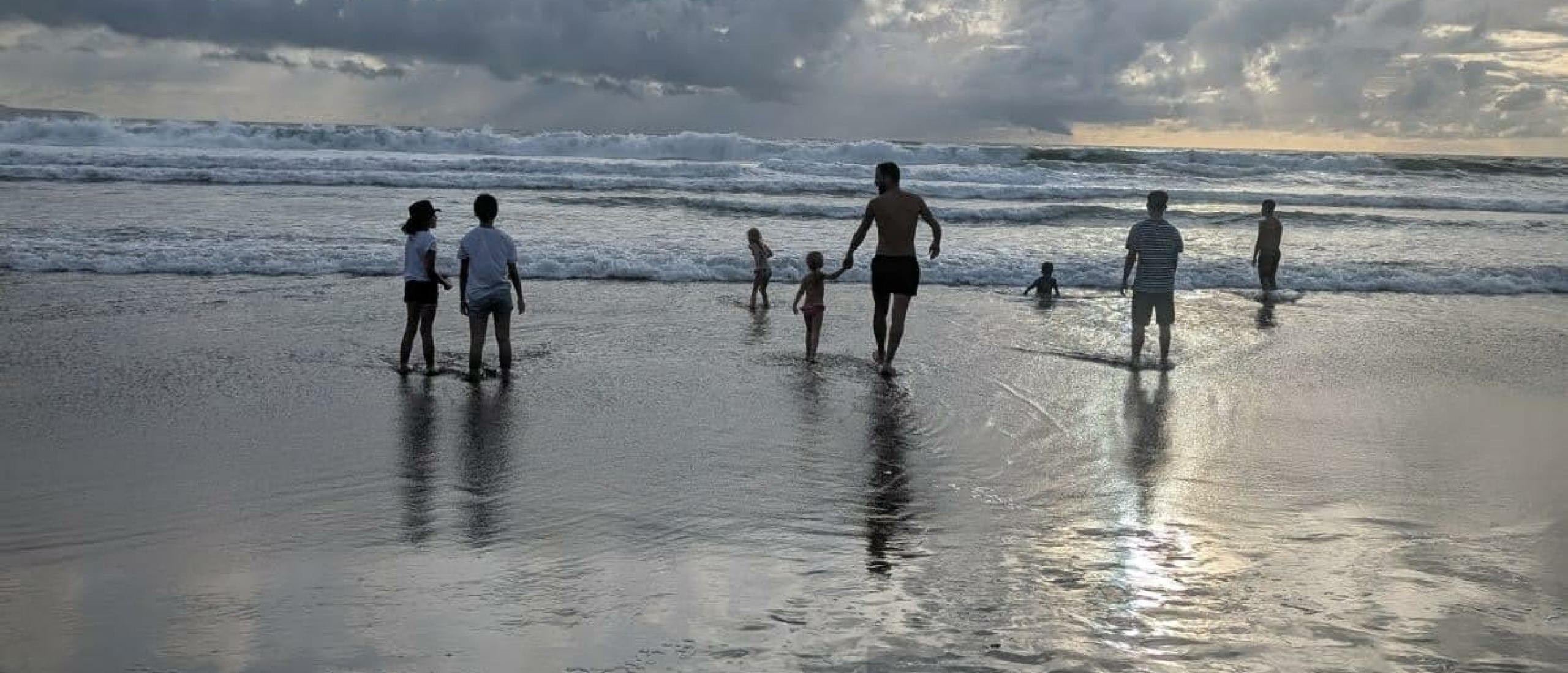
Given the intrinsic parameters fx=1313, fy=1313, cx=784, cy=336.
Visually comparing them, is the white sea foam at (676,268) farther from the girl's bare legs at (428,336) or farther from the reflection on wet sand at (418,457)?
the reflection on wet sand at (418,457)

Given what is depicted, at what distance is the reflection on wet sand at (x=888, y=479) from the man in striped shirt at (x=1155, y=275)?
2.54 metres

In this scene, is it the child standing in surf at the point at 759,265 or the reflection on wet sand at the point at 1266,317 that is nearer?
the reflection on wet sand at the point at 1266,317

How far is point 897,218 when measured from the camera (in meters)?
9.77

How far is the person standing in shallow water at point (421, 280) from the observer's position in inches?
374

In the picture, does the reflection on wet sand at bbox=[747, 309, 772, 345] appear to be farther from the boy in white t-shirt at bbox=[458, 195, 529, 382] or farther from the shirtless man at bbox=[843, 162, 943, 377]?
the boy in white t-shirt at bbox=[458, 195, 529, 382]

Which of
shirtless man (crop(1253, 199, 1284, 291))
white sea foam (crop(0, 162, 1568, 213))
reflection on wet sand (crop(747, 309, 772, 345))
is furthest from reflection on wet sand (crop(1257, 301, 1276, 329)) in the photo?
white sea foam (crop(0, 162, 1568, 213))

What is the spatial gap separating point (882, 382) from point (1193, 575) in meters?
4.66

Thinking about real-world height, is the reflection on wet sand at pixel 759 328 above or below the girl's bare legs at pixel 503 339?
below

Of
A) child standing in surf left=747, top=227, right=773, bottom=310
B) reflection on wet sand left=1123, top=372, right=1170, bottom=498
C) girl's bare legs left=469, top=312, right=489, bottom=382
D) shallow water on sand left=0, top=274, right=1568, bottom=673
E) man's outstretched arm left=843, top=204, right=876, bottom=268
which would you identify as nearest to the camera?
shallow water on sand left=0, top=274, right=1568, bottom=673

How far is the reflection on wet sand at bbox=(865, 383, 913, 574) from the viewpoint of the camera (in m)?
5.50

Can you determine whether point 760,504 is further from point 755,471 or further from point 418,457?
point 418,457

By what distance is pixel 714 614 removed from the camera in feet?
15.1

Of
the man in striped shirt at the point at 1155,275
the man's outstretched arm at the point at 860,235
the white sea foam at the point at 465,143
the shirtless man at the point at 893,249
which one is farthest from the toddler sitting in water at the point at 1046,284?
the white sea foam at the point at 465,143

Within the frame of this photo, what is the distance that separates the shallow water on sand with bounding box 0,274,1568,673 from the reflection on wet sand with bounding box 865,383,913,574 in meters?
Answer: 0.04
